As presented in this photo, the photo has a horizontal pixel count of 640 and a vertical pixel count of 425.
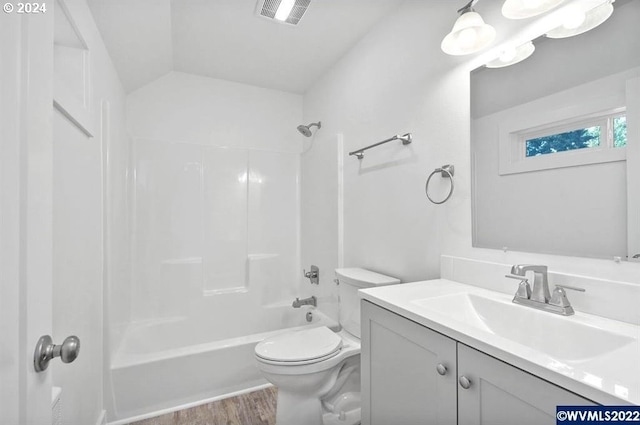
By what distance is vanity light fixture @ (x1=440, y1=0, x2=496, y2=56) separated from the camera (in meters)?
1.12

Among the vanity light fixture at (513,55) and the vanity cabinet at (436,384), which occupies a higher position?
the vanity light fixture at (513,55)

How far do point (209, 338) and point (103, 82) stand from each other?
6.77 ft

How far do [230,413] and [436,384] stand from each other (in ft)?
5.02

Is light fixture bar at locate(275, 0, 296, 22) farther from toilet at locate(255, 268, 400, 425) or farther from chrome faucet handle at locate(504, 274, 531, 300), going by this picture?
chrome faucet handle at locate(504, 274, 531, 300)

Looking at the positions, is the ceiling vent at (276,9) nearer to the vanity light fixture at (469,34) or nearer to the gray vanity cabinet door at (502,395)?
the vanity light fixture at (469,34)

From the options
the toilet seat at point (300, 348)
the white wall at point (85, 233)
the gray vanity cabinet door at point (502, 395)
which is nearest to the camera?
the gray vanity cabinet door at point (502, 395)

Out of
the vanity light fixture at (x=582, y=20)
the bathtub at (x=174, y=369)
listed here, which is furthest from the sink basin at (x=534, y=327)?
the bathtub at (x=174, y=369)

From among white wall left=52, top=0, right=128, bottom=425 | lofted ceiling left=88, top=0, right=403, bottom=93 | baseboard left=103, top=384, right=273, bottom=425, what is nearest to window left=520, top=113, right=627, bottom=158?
lofted ceiling left=88, top=0, right=403, bottom=93

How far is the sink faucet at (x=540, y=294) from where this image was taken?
0.89m

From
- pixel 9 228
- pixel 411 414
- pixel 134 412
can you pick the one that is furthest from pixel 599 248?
pixel 134 412

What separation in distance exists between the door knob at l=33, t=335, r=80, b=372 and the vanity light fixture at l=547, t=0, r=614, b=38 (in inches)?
64.5

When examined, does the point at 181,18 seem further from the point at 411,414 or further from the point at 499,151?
the point at 411,414

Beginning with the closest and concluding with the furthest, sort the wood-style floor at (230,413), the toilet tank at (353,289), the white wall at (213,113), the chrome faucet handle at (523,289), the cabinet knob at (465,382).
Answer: the cabinet knob at (465,382)
the chrome faucet handle at (523,289)
the toilet tank at (353,289)
the wood-style floor at (230,413)
the white wall at (213,113)

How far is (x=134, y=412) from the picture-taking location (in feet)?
5.75
